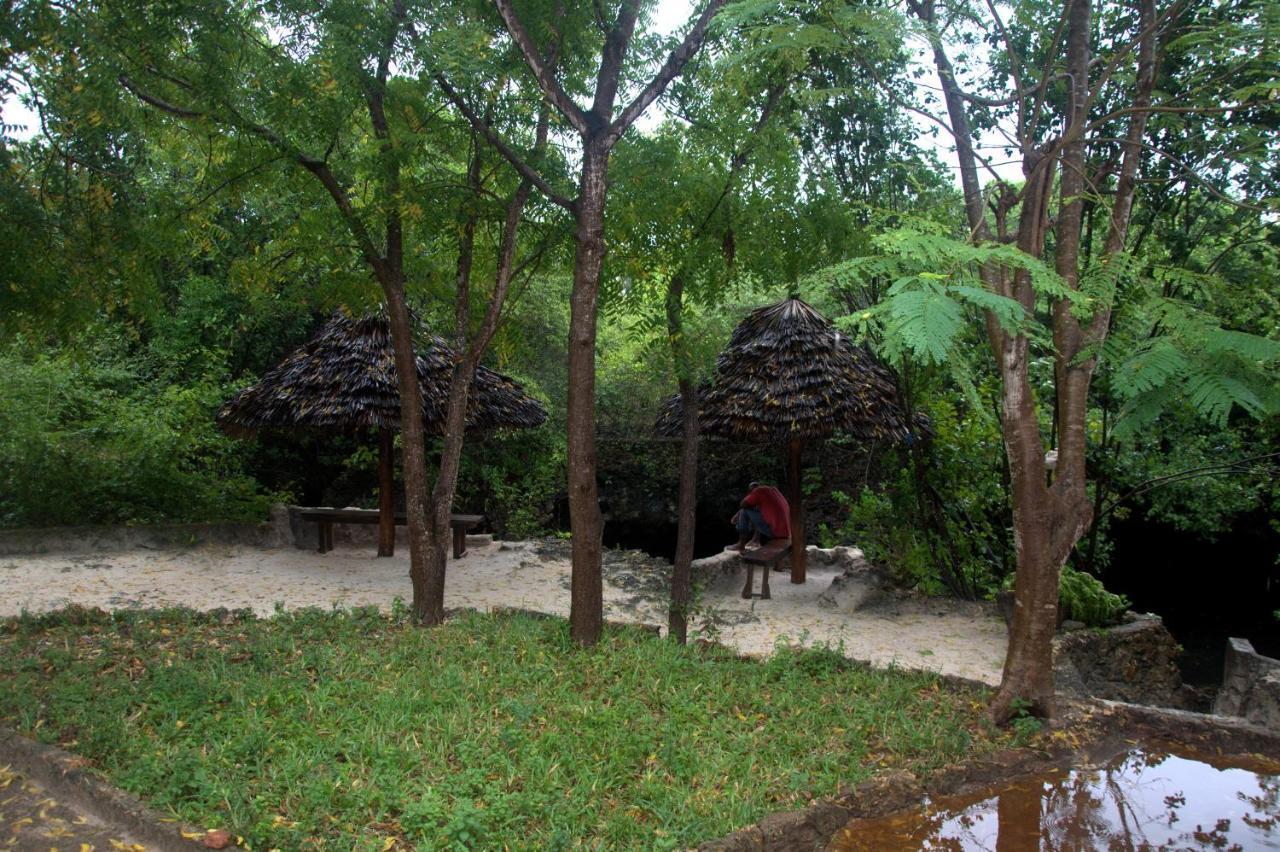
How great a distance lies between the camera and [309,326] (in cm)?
1517

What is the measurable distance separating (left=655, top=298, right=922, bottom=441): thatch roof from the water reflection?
4832mm

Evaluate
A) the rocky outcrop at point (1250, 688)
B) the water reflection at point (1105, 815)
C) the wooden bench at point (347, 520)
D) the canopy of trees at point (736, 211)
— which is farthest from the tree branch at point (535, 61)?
the wooden bench at point (347, 520)

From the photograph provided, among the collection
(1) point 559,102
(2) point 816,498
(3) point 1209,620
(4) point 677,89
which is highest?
(4) point 677,89

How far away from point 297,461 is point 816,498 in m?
8.04

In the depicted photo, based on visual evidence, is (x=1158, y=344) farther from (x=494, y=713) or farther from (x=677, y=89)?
(x=677, y=89)

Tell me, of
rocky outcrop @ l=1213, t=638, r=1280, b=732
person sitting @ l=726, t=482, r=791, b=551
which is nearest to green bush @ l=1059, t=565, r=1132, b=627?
rocky outcrop @ l=1213, t=638, r=1280, b=732

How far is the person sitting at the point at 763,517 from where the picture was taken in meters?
10.8

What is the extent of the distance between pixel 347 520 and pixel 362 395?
1.93 meters

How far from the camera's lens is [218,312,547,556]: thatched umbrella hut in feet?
33.6

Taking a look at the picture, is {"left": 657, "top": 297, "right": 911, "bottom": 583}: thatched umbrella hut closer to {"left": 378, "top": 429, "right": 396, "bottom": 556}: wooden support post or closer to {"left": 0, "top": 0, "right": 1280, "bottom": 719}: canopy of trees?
{"left": 0, "top": 0, "right": 1280, "bottom": 719}: canopy of trees

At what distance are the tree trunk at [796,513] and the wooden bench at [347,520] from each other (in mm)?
3780

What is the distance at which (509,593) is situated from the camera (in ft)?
32.2

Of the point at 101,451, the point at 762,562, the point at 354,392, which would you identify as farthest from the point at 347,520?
the point at 762,562

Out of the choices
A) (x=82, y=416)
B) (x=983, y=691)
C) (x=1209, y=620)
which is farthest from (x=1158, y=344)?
(x=82, y=416)
